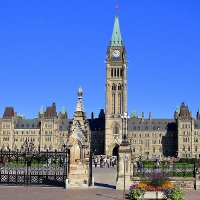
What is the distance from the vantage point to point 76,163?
29.6 m

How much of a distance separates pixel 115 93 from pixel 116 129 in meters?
11.4

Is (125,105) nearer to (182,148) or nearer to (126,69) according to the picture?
(126,69)

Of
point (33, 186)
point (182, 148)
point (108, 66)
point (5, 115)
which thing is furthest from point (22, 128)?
point (33, 186)

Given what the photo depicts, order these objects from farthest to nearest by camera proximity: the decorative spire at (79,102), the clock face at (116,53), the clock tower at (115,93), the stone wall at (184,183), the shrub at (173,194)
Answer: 1. the clock face at (116,53)
2. the clock tower at (115,93)
3. the decorative spire at (79,102)
4. the stone wall at (184,183)
5. the shrub at (173,194)

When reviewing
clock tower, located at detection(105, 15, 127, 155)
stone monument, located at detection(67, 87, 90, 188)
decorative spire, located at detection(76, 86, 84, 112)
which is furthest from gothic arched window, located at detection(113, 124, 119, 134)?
stone monument, located at detection(67, 87, 90, 188)

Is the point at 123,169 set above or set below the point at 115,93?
below

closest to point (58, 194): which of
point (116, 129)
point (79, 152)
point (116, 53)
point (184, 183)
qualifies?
point (79, 152)

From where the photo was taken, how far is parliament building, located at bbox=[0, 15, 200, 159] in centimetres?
14375

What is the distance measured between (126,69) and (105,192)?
12088cm

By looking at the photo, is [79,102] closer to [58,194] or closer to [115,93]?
[58,194]

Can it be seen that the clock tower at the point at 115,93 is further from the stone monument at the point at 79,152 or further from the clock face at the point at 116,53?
the stone monument at the point at 79,152

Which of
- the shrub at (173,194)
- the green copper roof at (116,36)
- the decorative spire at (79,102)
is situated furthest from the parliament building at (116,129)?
the shrub at (173,194)

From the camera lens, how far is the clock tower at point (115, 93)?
143 metres

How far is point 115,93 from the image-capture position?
477 ft
